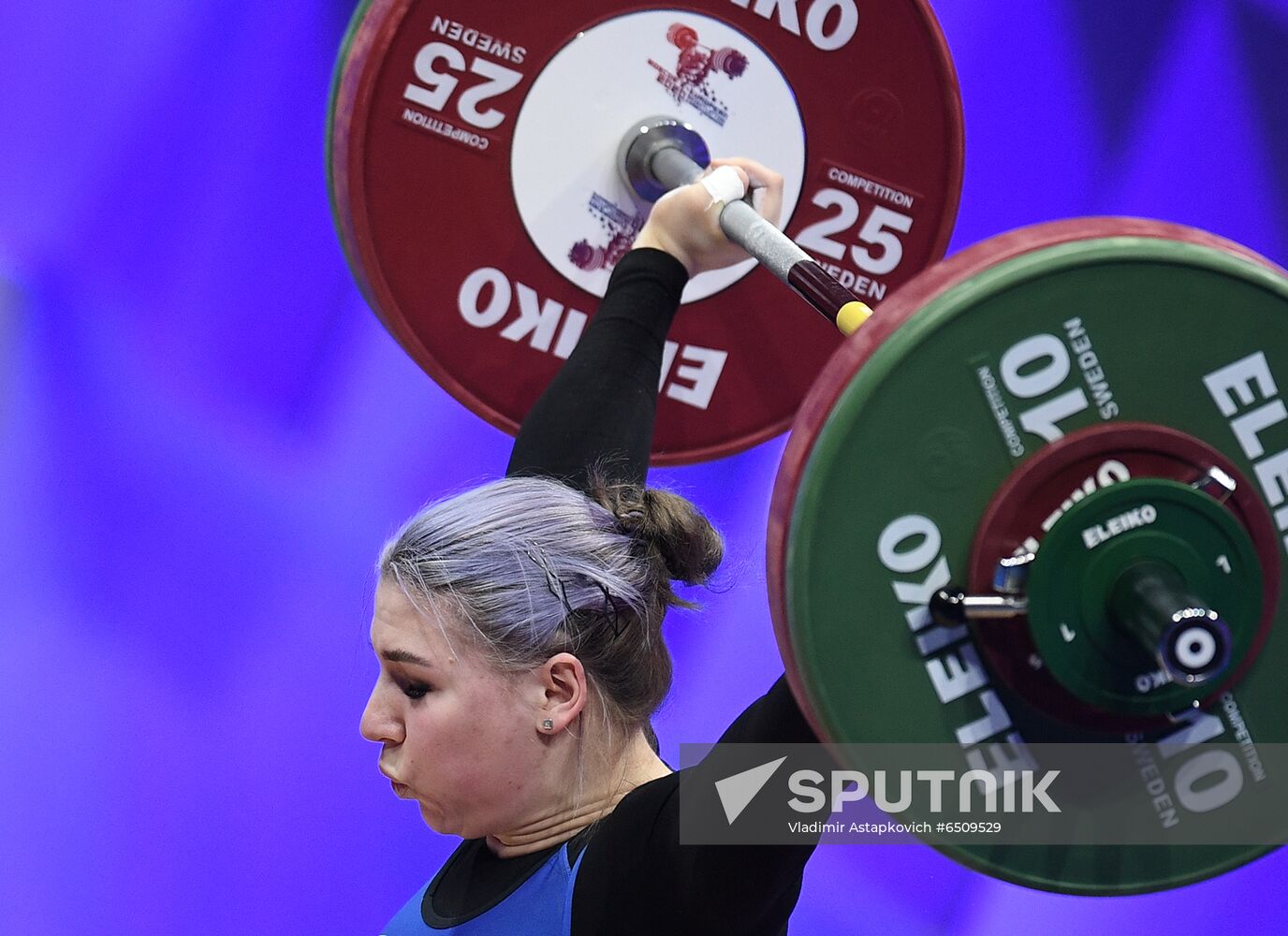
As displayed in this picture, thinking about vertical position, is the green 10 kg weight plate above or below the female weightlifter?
above

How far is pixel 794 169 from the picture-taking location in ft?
5.94

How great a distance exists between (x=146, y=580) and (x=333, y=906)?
656mm

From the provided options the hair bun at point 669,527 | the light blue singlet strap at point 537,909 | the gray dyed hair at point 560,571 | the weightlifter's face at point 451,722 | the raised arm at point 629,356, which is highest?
the raised arm at point 629,356

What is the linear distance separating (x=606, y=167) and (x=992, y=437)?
887 mm

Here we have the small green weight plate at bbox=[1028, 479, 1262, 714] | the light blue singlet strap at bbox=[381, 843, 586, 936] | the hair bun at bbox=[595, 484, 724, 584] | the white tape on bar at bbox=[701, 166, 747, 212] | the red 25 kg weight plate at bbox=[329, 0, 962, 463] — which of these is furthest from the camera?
the red 25 kg weight plate at bbox=[329, 0, 962, 463]

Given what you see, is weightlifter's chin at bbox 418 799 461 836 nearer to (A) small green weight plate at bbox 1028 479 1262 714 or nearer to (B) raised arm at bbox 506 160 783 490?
(B) raised arm at bbox 506 160 783 490

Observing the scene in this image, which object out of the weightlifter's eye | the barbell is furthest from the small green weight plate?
the weightlifter's eye

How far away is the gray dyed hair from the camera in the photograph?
1.32m

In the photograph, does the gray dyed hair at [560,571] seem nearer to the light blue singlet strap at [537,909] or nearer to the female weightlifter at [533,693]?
the female weightlifter at [533,693]

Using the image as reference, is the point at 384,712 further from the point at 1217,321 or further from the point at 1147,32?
the point at 1147,32

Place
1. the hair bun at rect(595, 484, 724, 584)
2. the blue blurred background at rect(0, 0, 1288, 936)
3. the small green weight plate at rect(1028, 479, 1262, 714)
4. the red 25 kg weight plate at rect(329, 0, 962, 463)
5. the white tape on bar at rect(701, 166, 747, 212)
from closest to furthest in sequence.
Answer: the small green weight plate at rect(1028, 479, 1262, 714), the hair bun at rect(595, 484, 724, 584), the white tape on bar at rect(701, 166, 747, 212), the red 25 kg weight plate at rect(329, 0, 962, 463), the blue blurred background at rect(0, 0, 1288, 936)

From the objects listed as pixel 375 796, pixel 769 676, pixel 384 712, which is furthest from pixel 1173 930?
pixel 384 712

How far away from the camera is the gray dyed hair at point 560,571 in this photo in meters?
1.32

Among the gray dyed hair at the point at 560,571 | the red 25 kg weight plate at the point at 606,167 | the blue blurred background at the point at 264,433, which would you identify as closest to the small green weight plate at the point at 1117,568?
the gray dyed hair at the point at 560,571
